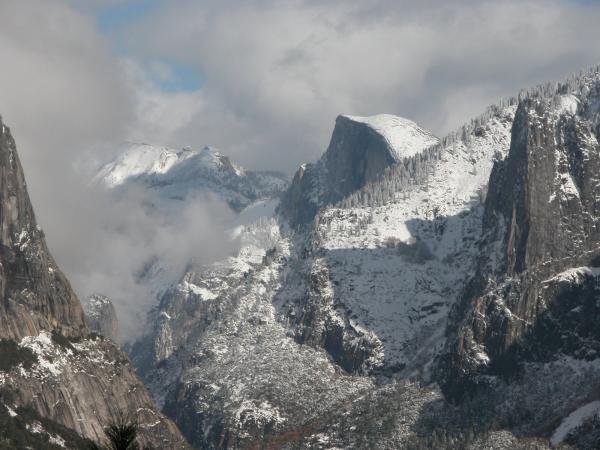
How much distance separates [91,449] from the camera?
9812 centimetres

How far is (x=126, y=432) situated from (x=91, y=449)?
2.91 meters

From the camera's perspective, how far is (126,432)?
97.8m
